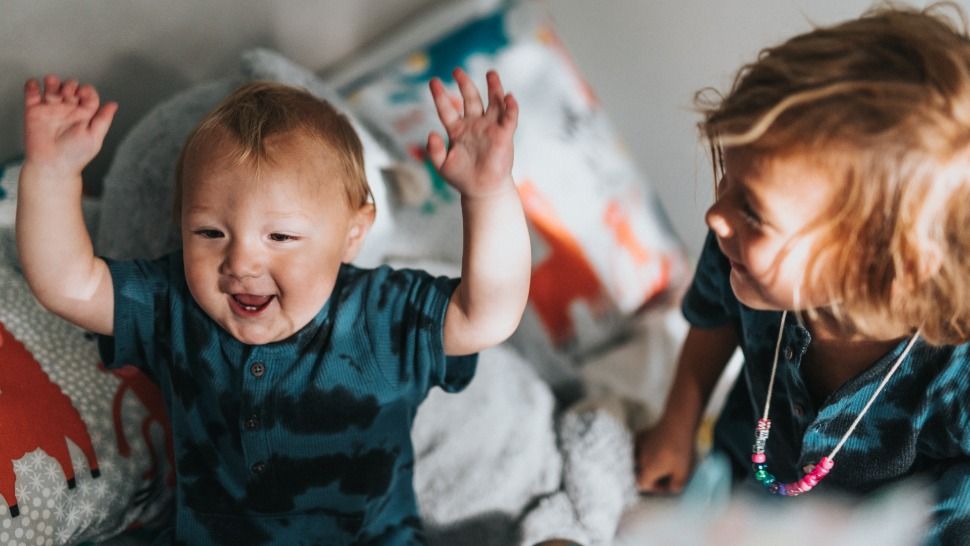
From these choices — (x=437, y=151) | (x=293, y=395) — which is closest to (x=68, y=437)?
(x=293, y=395)

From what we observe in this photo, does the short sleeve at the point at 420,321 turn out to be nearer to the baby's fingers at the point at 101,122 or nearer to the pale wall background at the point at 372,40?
the baby's fingers at the point at 101,122

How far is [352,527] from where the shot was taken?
2.74ft

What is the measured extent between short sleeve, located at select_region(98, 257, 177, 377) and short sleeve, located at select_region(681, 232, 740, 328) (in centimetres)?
51

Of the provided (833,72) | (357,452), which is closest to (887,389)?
(833,72)

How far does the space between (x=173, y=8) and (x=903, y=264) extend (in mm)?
812

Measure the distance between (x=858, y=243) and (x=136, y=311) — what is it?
1.95 ft

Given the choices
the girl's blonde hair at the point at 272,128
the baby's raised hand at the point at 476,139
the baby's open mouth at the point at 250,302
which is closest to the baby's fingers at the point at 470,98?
the baby's raised hand at the point at 476,139

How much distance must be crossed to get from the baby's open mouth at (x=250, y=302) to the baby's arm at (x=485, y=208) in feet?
0.52

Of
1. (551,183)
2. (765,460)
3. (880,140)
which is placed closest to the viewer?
(880,140)

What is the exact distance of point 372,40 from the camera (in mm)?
1271

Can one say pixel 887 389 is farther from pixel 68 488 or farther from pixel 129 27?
pixel 129 27

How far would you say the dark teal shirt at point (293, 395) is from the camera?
79 cm

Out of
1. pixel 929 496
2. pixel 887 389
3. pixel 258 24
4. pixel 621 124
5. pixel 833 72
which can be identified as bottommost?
pixel 929 496

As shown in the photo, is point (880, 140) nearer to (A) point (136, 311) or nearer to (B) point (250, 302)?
(B) point (250, 302)
